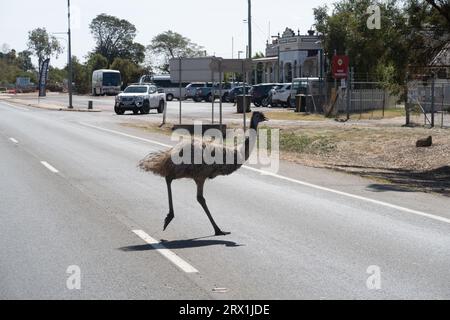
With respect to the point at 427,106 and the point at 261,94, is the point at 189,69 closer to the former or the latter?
the point at 427,106


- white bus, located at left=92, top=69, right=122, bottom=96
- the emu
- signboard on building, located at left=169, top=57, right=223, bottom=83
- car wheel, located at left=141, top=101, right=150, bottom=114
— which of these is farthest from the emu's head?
white bus, located at left=92, top=69, right=122, bottom=96

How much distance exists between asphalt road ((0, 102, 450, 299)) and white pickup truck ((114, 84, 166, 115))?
29533 millimetres

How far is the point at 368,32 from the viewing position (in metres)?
19.0

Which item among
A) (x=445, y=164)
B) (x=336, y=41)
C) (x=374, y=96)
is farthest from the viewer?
(x=336, y=41)

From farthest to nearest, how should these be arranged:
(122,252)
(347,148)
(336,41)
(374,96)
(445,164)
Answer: (336,41)
(374,96)
(347,148)
(445,164)
(122,252)

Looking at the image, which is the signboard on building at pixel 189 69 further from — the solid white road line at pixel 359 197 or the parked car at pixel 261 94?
the parked car at pixel 261 94

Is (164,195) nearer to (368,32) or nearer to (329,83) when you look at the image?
(368,32)

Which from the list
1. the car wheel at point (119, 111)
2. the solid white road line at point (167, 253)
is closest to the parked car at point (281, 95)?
the car wheel at point (119, 111)

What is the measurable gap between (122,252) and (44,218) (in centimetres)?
263

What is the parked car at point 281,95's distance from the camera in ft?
163

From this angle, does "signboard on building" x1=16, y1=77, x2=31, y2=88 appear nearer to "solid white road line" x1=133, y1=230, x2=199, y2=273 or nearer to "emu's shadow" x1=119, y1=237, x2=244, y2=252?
"solid white road line" x1=133, y1=230, x2=199, y2=273

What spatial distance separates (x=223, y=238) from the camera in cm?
920
